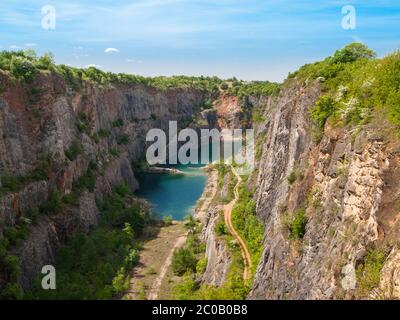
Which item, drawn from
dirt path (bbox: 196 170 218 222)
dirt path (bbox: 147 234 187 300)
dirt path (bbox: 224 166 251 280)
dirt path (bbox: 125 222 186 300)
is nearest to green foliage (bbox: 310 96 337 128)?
dirt path (bbox: 224 166 251 280)

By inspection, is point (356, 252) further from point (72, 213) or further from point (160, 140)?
point (160, 140)

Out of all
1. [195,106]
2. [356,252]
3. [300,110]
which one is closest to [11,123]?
[300,110]

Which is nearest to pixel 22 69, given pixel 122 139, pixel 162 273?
pixel 162 273

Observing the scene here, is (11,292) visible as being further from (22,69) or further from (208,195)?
(208,195)

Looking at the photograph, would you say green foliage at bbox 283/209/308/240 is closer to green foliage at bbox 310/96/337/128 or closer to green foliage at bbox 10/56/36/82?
green foliage at bbox 310/96/337/128

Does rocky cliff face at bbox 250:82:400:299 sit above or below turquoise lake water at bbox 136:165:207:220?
above
